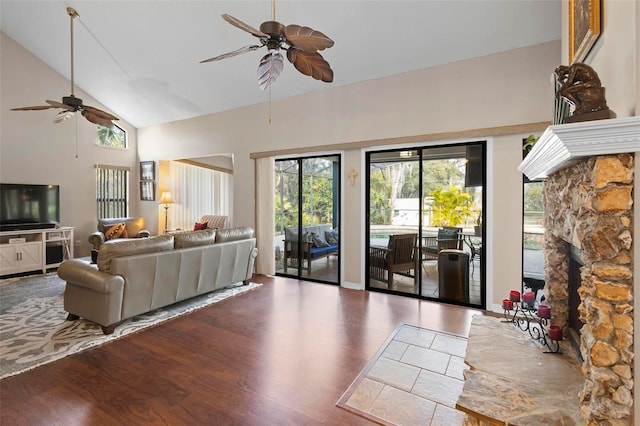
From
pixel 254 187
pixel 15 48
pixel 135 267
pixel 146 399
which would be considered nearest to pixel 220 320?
pixel 135 267

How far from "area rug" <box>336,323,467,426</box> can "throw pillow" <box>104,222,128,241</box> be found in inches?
234

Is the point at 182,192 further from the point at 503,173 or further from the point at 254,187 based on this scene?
the point at 503,173

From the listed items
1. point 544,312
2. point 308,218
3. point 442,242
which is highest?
point 308,218

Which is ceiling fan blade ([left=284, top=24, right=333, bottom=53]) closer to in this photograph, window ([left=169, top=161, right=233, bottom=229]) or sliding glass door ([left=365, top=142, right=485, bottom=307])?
sliding glass door ([left=365, top=142, right=485, bottom=307])

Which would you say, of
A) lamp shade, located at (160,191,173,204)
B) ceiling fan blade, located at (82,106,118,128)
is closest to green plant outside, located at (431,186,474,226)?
ceiling fan blade, located at (82,106,118,128)

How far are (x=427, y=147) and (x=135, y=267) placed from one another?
3.93 meters

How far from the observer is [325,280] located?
17.1 ft

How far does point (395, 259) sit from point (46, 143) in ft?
23.2

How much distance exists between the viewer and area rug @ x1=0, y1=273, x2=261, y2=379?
2645 mm

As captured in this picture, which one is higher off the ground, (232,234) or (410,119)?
(410,119)

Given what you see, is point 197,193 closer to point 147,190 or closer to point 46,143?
point 147,190

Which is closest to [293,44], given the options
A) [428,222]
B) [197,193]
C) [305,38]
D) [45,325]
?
[305,38]

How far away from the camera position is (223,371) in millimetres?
2453

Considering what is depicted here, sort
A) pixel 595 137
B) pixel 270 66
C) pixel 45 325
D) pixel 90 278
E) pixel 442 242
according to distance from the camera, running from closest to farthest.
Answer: pixel 595 137 < pixel 270 66 < pixel 90 278 < pixel 45 325 < pixel 442 242
